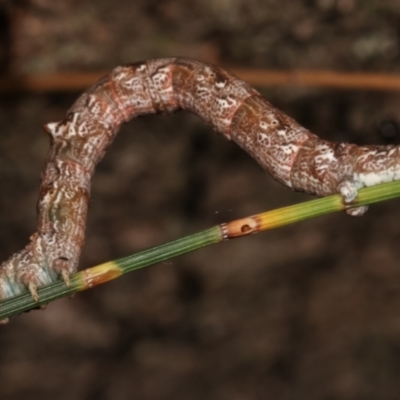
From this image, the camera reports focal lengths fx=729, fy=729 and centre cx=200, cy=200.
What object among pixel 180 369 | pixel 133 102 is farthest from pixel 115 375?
pixel 133 102

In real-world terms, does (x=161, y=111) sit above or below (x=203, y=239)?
above

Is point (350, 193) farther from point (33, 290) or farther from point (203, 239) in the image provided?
point (33, 290)

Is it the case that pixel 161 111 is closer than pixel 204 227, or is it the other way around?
pixel 161 111

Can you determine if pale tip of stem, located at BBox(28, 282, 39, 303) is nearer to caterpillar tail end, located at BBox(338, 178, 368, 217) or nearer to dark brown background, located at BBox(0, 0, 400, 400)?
caterpillar tail end, located at BBox(338, 178, 368, 217)

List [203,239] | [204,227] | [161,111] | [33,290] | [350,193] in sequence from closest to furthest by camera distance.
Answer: [203,239], [350,193], [33,290], [161,111], [204,227]

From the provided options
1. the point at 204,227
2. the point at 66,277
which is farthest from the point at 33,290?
the point at 204,227

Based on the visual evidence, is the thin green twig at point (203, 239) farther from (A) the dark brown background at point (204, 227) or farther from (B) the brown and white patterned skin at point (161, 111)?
(A) the dark brown background at point (204, 227)
